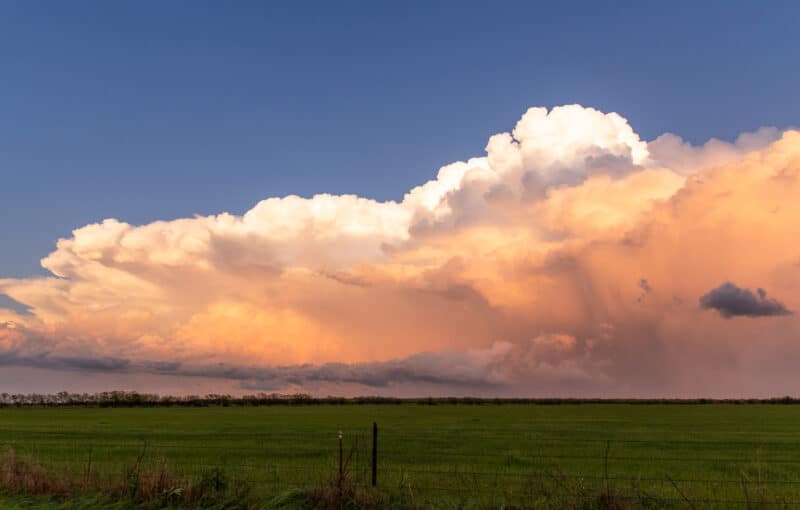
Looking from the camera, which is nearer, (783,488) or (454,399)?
(783,488)

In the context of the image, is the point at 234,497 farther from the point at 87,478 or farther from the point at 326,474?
the point at 326,474

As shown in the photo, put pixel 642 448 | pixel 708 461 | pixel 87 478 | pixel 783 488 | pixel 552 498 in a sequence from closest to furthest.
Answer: pixel 552 498 < pixel 87 478 < pixel 783 488 < pixel 708 461 < pixel 642 448

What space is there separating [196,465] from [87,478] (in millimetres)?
10257

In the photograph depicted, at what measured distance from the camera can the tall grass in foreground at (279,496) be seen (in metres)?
14.5

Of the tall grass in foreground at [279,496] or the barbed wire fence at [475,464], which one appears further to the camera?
the barbed wire fence at [475,464]

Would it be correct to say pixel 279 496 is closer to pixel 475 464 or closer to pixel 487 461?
pixel 475 464

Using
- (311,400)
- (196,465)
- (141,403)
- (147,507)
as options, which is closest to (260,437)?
(196,465)

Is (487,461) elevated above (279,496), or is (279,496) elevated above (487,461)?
(279,496)

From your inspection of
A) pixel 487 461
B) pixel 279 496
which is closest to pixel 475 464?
pixel 487 461

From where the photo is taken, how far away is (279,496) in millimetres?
15094

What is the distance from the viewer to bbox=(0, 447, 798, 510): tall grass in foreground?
47.6 ft

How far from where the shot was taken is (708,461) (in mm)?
30703

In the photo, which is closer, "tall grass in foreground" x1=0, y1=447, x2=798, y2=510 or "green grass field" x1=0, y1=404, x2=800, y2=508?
"tall grass in foreground" x1=0, y1=447, x2=798, y2=510

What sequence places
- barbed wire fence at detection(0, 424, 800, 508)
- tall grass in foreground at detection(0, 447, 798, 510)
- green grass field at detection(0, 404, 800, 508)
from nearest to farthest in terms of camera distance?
tall grass in foreground at detection(0, 447, 798, 510)
barbed wire fence at detection(0, 424, 800, 508)
green grass field at detection(0, 404, 800, 508)
